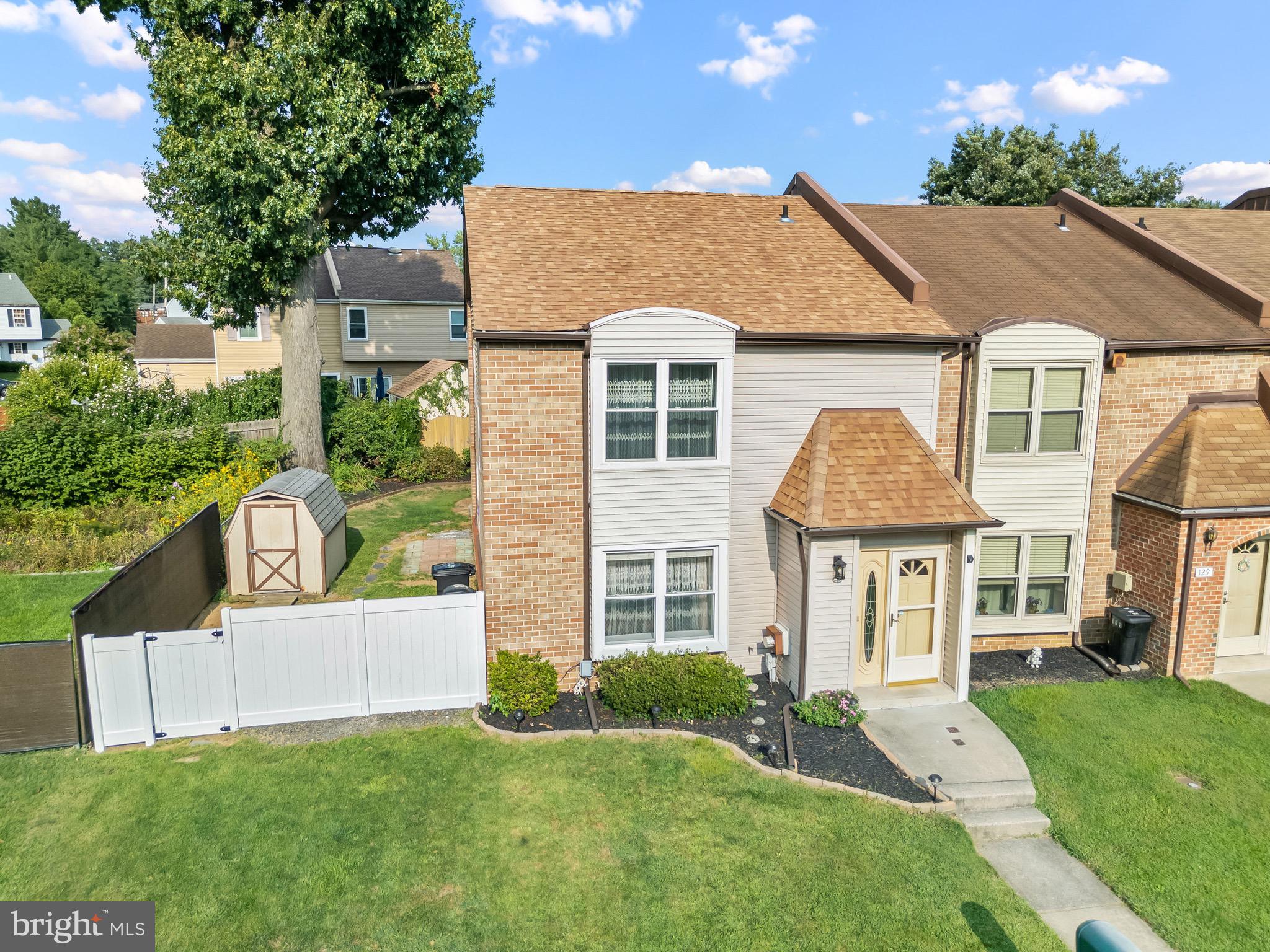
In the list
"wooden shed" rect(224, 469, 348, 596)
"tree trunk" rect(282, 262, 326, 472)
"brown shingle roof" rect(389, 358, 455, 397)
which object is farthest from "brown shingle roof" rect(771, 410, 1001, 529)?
"brown shingle roof" rect(389, 358, 455, 397)

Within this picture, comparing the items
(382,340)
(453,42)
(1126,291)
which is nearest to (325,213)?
(453,42)

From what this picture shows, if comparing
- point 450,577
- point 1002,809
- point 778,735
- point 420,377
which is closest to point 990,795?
point 1002,809

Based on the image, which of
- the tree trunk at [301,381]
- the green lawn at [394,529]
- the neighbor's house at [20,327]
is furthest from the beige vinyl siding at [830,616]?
the neighbor's house at [20,327]

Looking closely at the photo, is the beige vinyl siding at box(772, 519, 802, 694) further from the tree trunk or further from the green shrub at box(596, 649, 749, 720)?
the tree trunk

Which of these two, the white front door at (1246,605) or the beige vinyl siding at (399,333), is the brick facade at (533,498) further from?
the beige vinyl siding at (399,333)

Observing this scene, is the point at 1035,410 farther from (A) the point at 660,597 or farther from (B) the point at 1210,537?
(A) the point at 660,597
